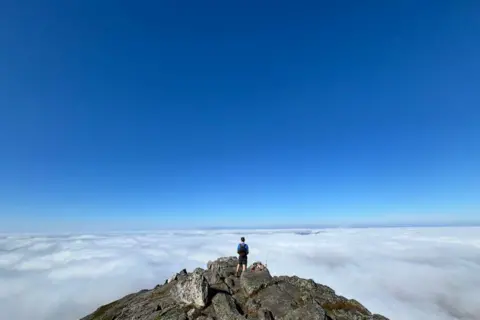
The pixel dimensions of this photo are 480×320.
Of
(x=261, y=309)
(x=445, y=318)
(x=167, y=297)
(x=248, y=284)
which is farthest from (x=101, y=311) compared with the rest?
(x=445, y=318)

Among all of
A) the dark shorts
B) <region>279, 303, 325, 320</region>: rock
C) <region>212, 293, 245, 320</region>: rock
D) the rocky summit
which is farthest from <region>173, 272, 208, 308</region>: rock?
<region>279, 303, 325, 320</region>: rock

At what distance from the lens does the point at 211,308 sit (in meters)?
27.8

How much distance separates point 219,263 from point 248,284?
1307cm

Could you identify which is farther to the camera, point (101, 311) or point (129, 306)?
point (101, 311)

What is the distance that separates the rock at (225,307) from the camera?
26.2 meters

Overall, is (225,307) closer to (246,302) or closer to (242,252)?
(246,302)

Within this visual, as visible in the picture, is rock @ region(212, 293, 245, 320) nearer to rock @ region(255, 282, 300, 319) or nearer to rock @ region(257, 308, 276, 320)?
rock @ region(257, 308, 276, 320)

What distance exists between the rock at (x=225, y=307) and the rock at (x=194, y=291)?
1475 mm

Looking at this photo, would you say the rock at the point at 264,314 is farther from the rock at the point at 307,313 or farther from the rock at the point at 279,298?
the rock at the point at 307,313

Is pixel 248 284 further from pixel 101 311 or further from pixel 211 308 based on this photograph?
pixel 101 311

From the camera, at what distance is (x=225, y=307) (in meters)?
27.2

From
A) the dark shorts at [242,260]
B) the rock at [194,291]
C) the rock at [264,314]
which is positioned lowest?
the rock at [264,314]

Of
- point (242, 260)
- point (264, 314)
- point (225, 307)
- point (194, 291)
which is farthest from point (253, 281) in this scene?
point (194, 291)

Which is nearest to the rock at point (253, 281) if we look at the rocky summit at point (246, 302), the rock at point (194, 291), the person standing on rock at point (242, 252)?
the rocky summit at point (246, 302)
